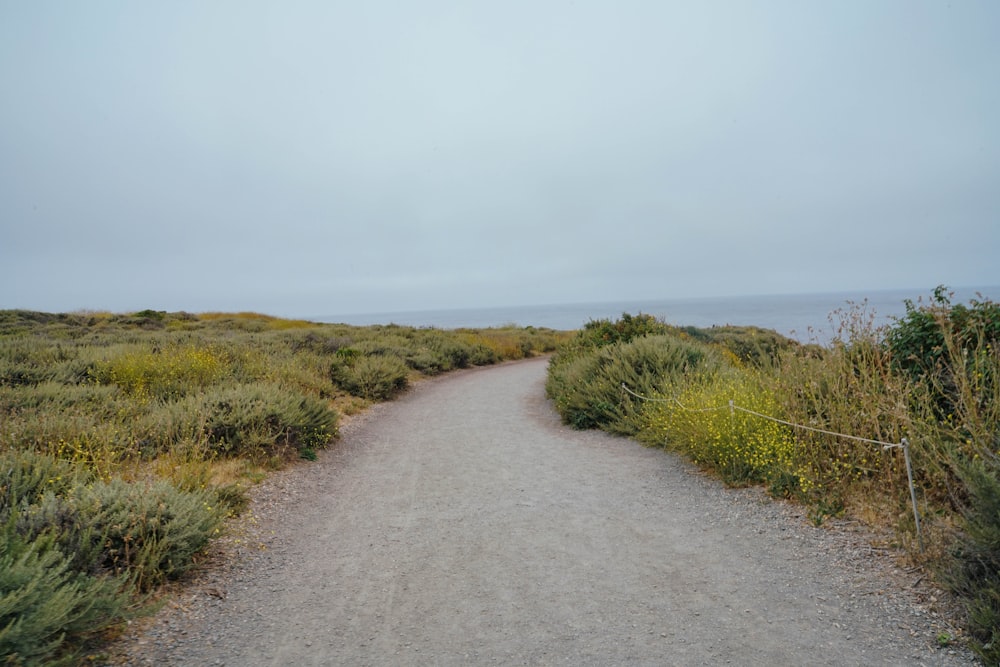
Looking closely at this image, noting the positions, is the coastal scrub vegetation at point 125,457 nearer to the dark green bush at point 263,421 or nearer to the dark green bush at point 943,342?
the dark green bush at point 263,421

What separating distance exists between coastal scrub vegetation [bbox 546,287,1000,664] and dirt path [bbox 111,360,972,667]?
1.19 ft

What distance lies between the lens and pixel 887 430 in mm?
5082

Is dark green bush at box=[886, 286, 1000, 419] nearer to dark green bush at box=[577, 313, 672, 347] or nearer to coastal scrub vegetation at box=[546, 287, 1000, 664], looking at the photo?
coastal scrub vegetation at box=[546, 287, 1000, 664]

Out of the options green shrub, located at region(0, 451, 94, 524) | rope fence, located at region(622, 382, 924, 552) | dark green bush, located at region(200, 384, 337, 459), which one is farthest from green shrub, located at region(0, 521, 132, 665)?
rope fence, located at region(622, 382, 924, 552)

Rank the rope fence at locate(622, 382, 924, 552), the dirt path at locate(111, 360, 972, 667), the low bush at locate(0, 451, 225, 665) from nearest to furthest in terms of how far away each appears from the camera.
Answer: the low bush at locate(0, 451, 225, 665), the dirt path at locate(111, 360, 972, 667), the rope fence at locate(622, 382, 924, 552)

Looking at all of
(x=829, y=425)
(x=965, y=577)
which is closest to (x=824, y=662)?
(x=965, y=577)

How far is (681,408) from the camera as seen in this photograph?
8023mm

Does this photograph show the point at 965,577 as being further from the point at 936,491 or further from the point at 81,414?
the point at 81,414

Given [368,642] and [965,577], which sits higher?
[965,577]

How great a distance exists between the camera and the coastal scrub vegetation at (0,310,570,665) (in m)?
3.20

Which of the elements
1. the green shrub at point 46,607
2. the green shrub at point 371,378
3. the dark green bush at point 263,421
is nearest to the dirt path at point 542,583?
the green shrub at point 46,607

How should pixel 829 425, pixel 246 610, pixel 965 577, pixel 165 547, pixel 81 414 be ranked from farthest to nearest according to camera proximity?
pixel 81 414 → pixel 829 425 → pixel 165 547 → pixel 246 610 → pixel 965 577

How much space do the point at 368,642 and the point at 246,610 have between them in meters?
1.04

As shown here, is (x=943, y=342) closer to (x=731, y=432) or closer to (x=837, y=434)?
(x=837, y=434)
